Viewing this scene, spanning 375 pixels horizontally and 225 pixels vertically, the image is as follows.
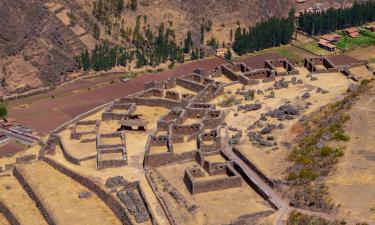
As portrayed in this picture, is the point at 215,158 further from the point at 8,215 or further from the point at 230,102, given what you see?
the point at 8,215

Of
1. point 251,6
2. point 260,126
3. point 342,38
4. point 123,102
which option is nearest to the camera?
point 260,126

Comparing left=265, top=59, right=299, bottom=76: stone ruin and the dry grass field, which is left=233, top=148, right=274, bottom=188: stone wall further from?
left=265, top=59, right=299, bottom=76: stone ruin

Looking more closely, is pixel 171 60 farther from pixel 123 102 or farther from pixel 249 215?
pixel 249 215

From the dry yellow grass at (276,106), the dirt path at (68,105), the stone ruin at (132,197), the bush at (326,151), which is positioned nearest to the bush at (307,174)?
the dry yellow grass at (276,106)

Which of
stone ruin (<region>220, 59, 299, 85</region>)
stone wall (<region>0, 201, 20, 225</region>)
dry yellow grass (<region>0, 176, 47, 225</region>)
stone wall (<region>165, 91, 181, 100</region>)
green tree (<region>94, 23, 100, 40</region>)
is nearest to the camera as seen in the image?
dry yellow grass (<region>0, 176, 47, 225</region>)

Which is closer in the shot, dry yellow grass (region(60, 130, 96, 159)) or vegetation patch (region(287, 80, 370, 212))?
vegetation patch (region(287, 80, 370, 212))

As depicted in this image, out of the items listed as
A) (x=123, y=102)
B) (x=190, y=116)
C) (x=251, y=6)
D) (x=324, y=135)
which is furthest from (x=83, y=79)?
(x=324, y=135)

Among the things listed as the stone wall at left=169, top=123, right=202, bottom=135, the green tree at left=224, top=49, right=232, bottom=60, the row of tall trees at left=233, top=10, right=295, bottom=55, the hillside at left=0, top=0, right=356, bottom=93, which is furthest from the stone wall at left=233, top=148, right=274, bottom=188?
the row of tall trees at left=233, top=10, right=295, bottom=55
